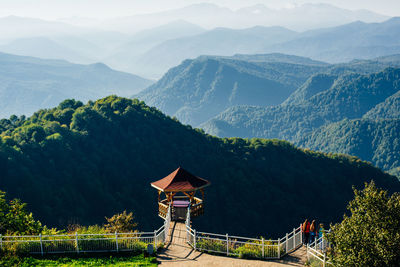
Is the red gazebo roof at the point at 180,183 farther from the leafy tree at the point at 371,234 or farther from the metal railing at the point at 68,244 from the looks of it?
the leafy tree at the point at 371,234

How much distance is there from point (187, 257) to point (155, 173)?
1933 inches

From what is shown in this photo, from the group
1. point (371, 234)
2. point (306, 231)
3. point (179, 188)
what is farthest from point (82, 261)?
point (371, 234)

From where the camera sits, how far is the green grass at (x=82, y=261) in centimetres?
1927

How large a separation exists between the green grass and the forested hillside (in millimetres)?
29941

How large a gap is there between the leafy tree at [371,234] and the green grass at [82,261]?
851 centimetres

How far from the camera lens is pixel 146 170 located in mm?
68750

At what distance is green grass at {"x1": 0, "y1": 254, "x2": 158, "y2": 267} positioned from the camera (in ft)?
63.2

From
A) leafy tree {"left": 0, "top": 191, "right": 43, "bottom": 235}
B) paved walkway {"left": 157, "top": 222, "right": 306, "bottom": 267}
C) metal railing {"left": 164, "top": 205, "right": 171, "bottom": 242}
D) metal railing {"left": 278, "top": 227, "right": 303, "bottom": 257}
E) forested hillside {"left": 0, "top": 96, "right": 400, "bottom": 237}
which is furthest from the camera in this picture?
forested hillside {"left": 0, "top": 96, "right": 400, "bottom": 237}

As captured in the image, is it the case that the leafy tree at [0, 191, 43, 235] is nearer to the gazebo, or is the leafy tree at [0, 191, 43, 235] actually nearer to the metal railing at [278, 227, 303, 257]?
the gazebo

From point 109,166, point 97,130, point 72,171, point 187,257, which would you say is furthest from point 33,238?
point 97,130

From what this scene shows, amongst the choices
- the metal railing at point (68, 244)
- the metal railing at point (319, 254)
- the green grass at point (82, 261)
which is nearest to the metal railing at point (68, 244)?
the metal railing at point (68, 244)

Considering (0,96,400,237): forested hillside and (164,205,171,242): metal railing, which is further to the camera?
(0,96,400,237): forested hillside

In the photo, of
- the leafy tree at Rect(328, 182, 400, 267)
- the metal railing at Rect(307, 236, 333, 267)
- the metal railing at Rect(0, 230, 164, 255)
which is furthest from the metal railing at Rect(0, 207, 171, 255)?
the leafy tree at Rect(328, 182, 400, 267)

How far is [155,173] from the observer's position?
69250 mm
